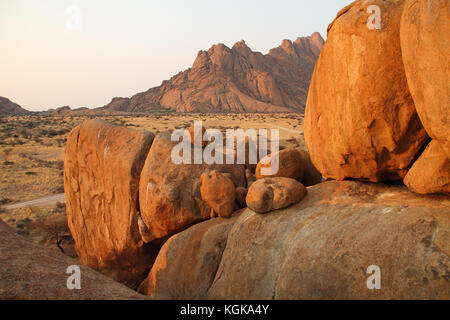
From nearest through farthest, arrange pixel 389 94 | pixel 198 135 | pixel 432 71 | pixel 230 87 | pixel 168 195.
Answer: pixel 432 71 → pixel 389 94 → pixel 168 195 → pixel 198 135 → pixel 230 87

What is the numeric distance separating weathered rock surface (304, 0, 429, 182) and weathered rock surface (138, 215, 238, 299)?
2.67m

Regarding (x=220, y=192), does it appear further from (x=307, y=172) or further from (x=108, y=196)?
(x=108, y=196)

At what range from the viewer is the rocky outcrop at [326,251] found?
10.6ft

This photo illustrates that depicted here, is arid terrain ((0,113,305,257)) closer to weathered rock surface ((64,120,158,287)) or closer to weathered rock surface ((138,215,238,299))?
weathered rock surface ((64,120,158,287))

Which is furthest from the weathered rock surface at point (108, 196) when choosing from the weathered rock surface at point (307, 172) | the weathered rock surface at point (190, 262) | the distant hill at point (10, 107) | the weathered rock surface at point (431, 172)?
the distant hill at point (10, 107)

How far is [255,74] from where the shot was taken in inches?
→ 3442

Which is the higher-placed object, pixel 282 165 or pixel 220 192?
pixel 282 165

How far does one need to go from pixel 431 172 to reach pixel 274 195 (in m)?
2.25

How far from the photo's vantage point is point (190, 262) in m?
5.60

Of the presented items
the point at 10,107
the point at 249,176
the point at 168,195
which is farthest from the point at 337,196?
the point at 10,107

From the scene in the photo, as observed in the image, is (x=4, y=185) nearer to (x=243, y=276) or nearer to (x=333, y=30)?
(x=243, y=276)

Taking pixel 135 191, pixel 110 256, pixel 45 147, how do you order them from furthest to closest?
pixel 45 147
pixel 110 256
pixel 135 191
